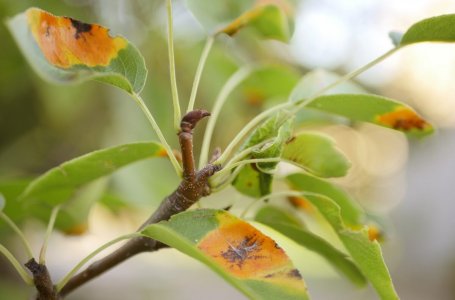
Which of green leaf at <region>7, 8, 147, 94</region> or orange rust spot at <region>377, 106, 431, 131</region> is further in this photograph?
orange rust spot at <region>377, 106, 431, 131</region>

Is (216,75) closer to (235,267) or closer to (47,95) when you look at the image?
(47,95)

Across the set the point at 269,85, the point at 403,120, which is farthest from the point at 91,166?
the point at 269,85

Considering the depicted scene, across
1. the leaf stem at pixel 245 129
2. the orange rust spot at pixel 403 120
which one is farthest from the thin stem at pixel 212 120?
the orange rust spot at pixel 403 120

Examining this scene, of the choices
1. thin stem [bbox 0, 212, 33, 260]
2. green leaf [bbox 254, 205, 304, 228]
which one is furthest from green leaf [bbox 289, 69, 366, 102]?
thin stem [bbox 0, 212, 33, 260]

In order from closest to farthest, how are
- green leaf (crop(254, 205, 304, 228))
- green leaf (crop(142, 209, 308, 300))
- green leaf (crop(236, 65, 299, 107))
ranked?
green leaf (crop(142, 209, 308, 300)), green leaf (crop(254, 205, 304, 228)), green leaf (crop(236, 65, 299, 107))

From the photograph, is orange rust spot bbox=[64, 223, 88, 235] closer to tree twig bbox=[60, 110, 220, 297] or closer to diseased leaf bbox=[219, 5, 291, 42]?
tree twig bbox=[60, 110, 220, 297]

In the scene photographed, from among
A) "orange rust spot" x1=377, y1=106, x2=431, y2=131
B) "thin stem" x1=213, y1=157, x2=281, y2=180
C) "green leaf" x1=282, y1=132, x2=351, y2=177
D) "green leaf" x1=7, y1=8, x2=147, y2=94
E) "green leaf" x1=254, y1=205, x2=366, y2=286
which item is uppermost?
"green leaf" x1=7, y1=8, x2=147, y2=94

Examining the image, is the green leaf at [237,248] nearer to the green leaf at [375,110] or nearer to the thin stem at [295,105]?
the thin stem at [295,105]
